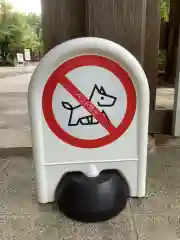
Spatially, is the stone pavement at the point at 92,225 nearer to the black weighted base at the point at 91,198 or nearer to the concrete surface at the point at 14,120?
the black weighted base at the point at 91,198

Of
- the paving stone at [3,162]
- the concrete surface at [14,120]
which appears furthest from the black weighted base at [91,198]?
the concrete surface at [14,120]

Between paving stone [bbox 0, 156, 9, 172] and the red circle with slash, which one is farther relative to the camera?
paving stone [bbox 0, 156, 9, 172]

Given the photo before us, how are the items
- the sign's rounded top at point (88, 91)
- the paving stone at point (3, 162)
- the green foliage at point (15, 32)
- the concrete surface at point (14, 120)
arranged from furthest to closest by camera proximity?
the green foliage at point (15, 32) < the concrete surface at point (14, 120) < the paving stone at point (3, 162) < the sign's rounded top at point (88, 91)

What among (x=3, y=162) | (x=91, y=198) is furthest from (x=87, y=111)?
(x=3, y=162)

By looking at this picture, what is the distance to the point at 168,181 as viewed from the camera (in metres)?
0.81

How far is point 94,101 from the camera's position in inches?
24.8

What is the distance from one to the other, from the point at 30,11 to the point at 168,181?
4.53 meters

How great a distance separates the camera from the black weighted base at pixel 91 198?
624 millimetres

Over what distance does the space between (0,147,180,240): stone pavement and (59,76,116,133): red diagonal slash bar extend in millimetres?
204

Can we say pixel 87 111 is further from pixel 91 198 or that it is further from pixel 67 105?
pixel 91 198

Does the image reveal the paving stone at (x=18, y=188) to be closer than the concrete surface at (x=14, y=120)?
Yes

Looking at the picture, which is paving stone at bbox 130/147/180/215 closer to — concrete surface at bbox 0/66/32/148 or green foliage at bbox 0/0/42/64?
concrete surface at bbox 0/66/32/148

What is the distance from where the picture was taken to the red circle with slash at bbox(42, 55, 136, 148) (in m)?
0.61

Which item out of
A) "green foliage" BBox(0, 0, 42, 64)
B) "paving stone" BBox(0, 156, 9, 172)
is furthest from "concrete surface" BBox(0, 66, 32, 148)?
"green foliage" BBox(0, 0, 42, 64)
